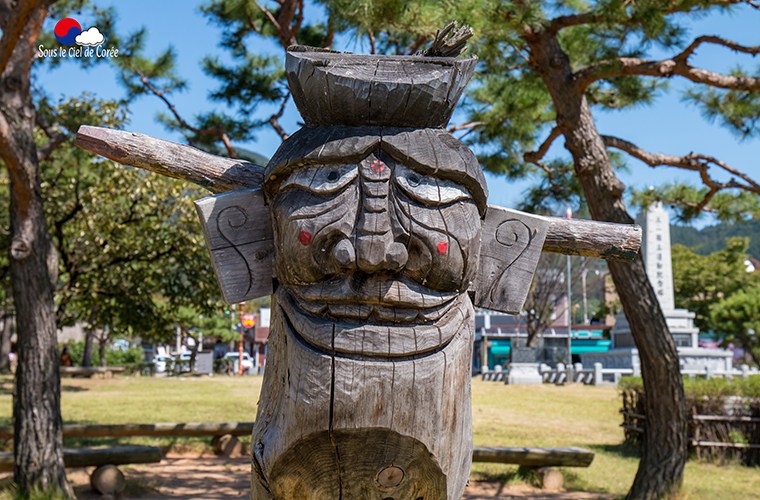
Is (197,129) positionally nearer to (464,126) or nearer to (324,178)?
(464,126)

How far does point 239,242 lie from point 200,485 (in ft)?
18.7

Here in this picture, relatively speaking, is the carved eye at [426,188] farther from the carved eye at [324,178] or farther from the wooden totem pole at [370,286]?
the carved eye at [324,178]

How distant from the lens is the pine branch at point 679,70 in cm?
591

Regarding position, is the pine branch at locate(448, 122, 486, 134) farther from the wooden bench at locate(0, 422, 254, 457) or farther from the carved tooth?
the carved tooth

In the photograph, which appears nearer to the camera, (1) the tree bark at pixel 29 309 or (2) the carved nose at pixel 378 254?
(2) the carved nose at pixel 378 254

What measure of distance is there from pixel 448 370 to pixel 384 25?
4.05 meters

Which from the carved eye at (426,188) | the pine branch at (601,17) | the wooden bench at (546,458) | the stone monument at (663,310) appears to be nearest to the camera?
the carved eye at (426,188)

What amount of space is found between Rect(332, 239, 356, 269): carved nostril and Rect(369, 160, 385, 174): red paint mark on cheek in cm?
21

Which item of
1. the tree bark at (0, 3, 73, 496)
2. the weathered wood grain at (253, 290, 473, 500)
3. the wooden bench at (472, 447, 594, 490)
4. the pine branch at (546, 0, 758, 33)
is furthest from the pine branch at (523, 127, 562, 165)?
the weathered wood grain at (253, 290, 473, 500)

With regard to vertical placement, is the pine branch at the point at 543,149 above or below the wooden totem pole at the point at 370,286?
above

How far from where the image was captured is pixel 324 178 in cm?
193

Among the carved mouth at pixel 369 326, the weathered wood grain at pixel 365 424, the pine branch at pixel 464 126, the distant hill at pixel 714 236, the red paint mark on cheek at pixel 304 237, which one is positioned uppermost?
the distant hill at pixel 714 236

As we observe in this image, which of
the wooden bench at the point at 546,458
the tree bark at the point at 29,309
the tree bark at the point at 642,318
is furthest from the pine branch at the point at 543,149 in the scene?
the tree bark at the point at 29,309

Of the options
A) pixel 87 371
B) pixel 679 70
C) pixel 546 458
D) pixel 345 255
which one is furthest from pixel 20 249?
pixel 87 371
